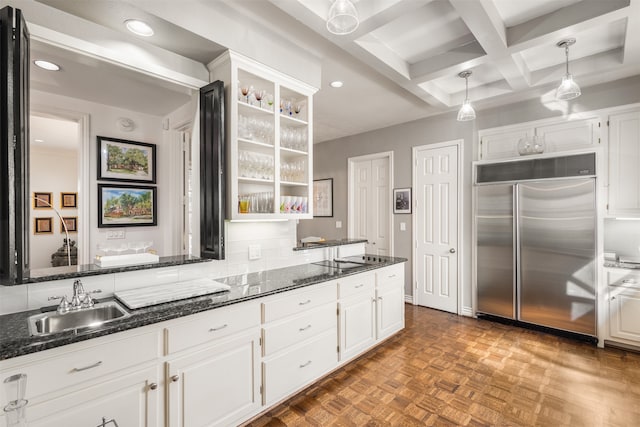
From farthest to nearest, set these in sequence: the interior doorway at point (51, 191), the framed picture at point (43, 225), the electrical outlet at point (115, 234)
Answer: the framed picture at point (43, 225) → the interior doorway at point (51, 191) → the electrical outlet at point (115, 234)

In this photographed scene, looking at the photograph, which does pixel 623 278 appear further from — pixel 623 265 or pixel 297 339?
pixel 297 339

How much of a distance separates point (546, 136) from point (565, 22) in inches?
62.7

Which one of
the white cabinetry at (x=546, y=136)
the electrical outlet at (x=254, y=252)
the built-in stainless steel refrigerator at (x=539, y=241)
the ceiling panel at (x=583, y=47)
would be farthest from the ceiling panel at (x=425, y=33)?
the electrical outlet at (x=254, y=252)

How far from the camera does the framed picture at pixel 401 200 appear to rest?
4.50 m

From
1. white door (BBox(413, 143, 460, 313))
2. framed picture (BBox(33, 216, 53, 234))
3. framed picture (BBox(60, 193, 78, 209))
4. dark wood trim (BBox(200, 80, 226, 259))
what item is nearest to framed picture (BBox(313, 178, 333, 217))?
white door (BBox(413, 143, 460, 313))

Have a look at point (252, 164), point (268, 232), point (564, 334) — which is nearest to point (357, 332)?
point (268, 232)

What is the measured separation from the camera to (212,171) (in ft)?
7.11

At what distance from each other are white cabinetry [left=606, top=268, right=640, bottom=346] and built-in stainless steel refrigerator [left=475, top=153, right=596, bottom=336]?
0.46 ft

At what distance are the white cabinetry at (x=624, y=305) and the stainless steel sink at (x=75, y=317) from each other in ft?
13.5

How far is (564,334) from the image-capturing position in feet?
10.8

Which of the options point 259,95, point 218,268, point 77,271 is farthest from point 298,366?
point 259,95

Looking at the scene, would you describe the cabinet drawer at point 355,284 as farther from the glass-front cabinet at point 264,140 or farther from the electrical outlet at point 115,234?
the electrical outlet at point 115,234

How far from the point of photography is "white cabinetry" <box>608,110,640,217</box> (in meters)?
2.96

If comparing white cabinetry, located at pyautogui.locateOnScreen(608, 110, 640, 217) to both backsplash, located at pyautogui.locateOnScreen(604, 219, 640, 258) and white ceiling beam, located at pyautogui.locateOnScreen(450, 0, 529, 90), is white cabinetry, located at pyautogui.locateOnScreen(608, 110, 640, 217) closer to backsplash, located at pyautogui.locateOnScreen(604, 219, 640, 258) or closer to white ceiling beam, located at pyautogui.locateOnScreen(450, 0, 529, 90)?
backsplash, located at pyautogui.locateOnScreen(604, 219, 640, 258)
